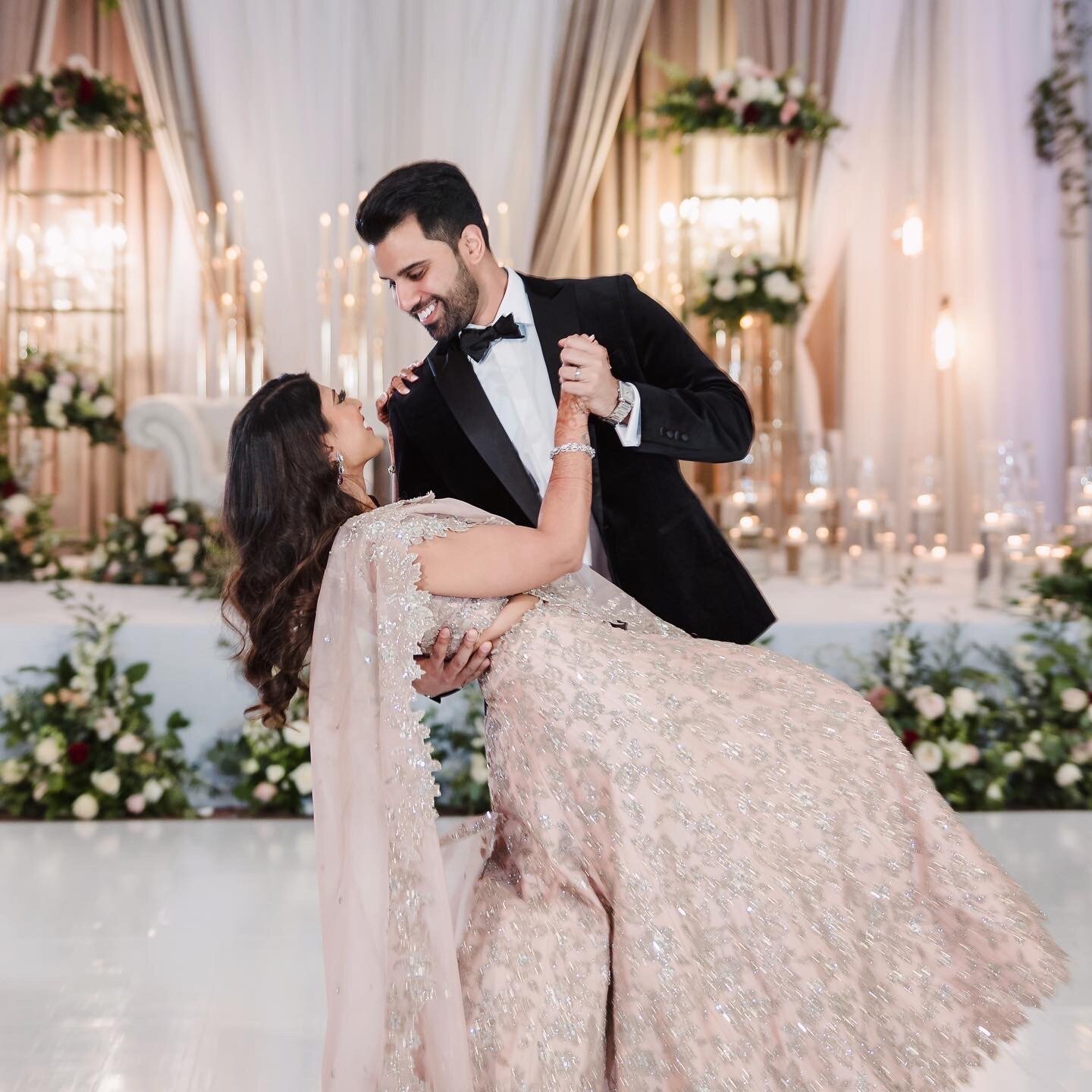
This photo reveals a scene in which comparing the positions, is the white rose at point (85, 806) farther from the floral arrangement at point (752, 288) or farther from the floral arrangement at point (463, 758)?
the floral arrangement at point (752, 288)

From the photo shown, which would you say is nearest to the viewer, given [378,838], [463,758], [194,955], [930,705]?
[378,838]

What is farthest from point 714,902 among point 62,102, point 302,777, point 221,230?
point 62,102

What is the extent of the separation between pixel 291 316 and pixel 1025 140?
4.28 m

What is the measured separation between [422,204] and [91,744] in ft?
8.02

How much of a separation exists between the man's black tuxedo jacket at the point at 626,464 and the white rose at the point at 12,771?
2166 millimetres

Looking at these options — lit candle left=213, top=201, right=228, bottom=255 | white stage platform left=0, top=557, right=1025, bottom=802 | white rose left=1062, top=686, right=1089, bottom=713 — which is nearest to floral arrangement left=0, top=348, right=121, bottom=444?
lit candle left=213, top=201, right=228, bottom=255

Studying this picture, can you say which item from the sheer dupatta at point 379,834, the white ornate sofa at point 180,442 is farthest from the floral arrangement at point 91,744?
the sheer dupatta at point 379,834

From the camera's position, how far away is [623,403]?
2053mm

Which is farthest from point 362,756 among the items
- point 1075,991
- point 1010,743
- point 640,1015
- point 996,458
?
point 996,458

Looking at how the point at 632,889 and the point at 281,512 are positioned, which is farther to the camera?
the point at 281,512

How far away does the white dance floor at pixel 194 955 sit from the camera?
229 centimetres

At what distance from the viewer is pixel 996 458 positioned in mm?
4922

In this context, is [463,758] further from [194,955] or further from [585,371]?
[585,371]

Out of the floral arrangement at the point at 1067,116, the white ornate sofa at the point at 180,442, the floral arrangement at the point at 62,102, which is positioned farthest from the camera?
the floral arrangement at the point at 1067,116
